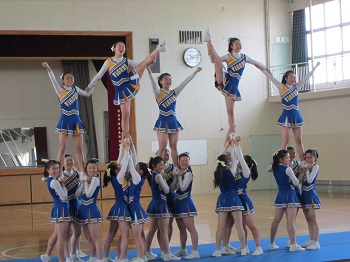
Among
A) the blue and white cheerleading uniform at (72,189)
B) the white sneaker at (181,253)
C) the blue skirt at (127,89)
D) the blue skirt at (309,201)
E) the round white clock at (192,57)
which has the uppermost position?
the round white clock at (192,57)

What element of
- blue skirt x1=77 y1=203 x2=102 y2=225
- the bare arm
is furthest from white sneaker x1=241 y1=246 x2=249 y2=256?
blue skirt x1=77 y1=203 x2=102 y2=225

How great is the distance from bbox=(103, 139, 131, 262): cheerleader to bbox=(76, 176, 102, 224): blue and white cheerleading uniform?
182mm

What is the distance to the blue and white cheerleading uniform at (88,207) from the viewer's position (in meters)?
7.89

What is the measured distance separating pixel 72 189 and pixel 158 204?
3.77 feet

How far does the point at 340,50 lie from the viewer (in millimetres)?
18688

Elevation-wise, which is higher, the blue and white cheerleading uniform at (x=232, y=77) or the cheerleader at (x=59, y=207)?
the blue and white cheerleading uniform at (x=232, y=77)

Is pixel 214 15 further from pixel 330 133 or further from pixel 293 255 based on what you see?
pixel 293 255

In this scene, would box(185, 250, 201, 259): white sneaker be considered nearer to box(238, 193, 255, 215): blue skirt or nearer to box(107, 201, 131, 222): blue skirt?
box(238, 193, 255, 215): blue skirt

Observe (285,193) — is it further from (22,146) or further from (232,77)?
(22,146)

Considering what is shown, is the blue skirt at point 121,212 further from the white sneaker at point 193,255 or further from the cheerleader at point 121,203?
the white sneaker at point 193,255

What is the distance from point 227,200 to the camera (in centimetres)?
845

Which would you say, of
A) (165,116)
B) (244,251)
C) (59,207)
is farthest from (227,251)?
(59,207)

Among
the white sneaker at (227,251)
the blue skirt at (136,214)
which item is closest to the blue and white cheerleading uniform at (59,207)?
the blue skirt at (136,214)

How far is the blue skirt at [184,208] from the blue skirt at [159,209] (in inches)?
6.1
